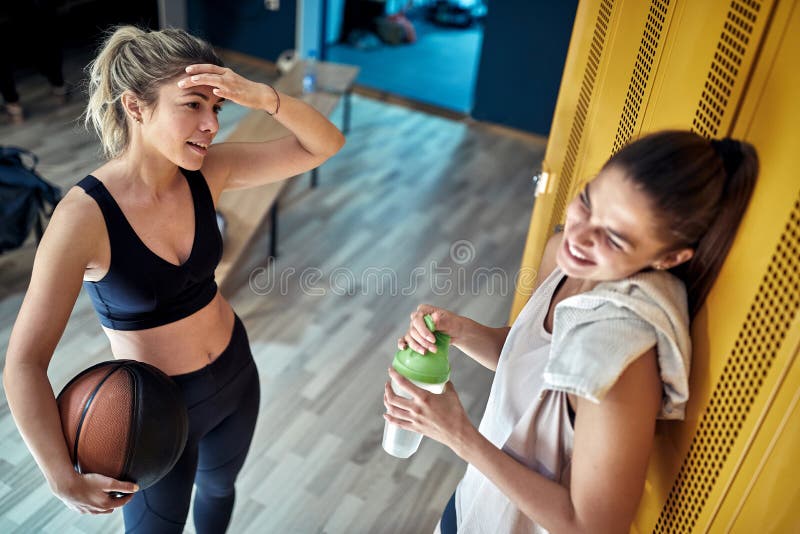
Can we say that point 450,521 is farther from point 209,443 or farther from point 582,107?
point 582,107

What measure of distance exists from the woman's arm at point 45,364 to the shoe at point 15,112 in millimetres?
4166

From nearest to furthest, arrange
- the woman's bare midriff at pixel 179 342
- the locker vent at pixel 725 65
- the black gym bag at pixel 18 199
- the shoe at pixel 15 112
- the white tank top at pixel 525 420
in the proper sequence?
the locker vent at pixel 725 65 → the white tank top at pixel 525 420 → the woman's bare midriff at pixel 179 342 → the black gym bag at pixel 18 199 → the shoe at pixel 15 112

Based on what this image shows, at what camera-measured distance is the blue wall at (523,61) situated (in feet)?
17.8

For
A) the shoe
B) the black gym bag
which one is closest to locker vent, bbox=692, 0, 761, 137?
the black gym bag

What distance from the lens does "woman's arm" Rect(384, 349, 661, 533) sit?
3.20 ft

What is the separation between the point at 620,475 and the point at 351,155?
14.5 feet

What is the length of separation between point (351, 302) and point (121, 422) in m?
2.25

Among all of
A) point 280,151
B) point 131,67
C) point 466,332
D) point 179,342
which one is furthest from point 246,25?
point 466,332

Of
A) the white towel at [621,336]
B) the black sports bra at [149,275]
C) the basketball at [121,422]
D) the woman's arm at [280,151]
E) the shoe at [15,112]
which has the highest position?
the white towel at [621,336]

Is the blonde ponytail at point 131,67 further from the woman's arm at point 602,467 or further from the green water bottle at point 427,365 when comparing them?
the woman's arm at point 602,467

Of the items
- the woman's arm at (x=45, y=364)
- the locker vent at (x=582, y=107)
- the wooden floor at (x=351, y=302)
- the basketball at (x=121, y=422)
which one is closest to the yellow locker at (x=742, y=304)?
the locker vent at (x=582, y=107)

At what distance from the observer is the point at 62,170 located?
445cm

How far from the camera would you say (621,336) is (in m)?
Result: 0.96

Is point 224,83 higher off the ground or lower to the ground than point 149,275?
higher
